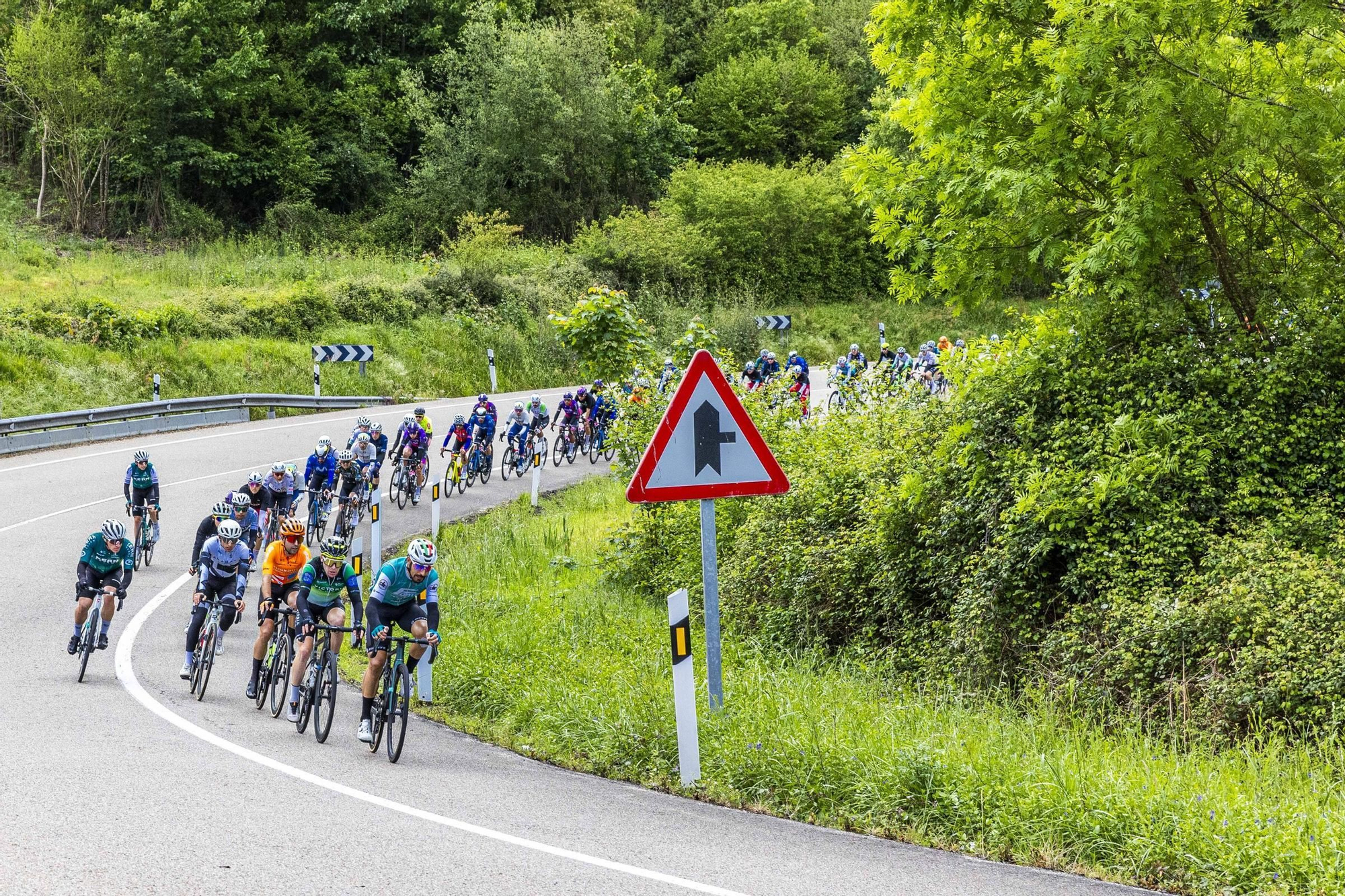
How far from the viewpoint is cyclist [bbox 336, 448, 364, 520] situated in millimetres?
18750

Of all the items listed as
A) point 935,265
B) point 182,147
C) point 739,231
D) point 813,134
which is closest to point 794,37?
point 813,134

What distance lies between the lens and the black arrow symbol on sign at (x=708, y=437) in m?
7.93

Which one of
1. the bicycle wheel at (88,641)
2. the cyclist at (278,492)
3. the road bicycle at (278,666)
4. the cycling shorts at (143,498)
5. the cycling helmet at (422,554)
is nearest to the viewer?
the cycling helmet at (422,554)

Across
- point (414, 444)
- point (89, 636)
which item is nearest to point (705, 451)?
point (89, 636)

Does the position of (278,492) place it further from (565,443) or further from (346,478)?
(565,443)

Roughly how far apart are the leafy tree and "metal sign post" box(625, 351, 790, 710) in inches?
140

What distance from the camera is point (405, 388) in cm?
3666

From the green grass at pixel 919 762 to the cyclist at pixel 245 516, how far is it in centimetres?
431

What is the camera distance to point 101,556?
1283 centimetres

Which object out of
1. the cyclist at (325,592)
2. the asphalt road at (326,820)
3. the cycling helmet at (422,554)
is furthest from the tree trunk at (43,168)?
the cycling helmet at (422,554)

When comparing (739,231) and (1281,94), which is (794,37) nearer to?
(739,231)

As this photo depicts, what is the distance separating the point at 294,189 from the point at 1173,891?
176 ft

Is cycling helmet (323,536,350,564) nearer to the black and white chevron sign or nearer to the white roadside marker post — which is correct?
the white roadside marker post

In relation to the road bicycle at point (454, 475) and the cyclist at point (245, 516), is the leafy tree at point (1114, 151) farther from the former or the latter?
the road bicycle at point (454, 475)
